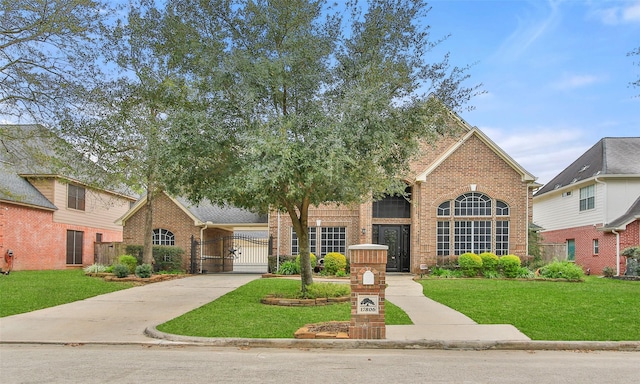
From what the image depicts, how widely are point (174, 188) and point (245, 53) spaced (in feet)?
11.7

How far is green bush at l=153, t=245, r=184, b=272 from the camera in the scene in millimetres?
24703

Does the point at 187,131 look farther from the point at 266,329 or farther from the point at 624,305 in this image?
the point at 624,305

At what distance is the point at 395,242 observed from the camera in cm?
2541

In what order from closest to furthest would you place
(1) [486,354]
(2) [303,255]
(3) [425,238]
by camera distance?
1. (1) [486,354]
2. (2) [303,255]
3. (3) [425,238]

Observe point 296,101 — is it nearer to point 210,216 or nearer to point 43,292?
point 43,292

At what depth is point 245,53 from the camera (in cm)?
1226

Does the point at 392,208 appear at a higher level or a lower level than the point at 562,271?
higher

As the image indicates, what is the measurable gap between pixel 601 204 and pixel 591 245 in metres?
2.40

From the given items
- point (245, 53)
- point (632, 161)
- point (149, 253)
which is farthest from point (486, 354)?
point (632, 161)

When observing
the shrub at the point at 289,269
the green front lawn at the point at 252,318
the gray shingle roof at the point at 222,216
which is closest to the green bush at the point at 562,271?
the shrub at the point at 289,269

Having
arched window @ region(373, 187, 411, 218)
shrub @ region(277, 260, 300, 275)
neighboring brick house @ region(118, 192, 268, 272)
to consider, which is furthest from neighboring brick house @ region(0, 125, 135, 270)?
arched window @ region(373, 187, 411, 218)

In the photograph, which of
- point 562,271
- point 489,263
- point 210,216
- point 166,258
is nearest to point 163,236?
point 166,258

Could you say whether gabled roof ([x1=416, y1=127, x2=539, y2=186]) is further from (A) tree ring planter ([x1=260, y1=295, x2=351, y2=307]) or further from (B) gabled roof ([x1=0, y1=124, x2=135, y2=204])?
(B) gabled roof ([x1=0, y1=124, x2=135, y2=204])


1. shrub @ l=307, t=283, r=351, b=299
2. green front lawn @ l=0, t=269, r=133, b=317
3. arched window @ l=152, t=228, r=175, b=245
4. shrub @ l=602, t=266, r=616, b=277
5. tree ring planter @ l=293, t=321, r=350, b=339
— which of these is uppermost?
arched window @ l=152, t=228, r=175, b=245
